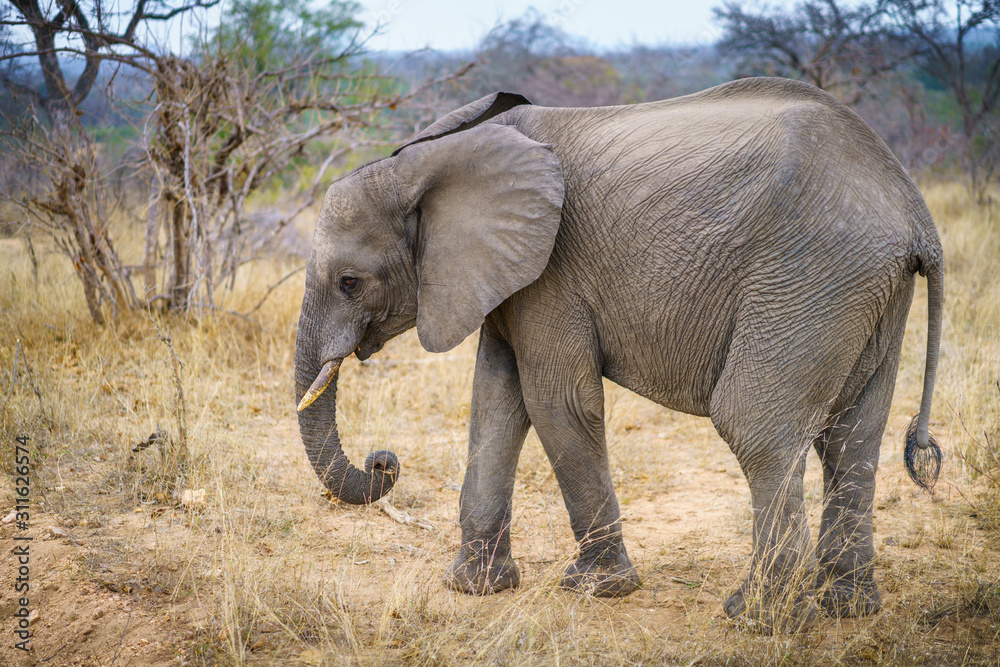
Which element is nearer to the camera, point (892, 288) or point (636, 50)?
point (892, 288)

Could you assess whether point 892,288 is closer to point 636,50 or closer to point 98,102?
point 98,102

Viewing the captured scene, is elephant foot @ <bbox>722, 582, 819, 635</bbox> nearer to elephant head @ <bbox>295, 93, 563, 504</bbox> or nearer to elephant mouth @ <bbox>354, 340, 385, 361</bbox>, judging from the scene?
elephant head @ <bbox>295, 93, 563, 504</bbox>

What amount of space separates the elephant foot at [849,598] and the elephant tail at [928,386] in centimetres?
56

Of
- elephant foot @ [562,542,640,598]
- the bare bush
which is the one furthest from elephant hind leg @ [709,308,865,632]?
the bare bush

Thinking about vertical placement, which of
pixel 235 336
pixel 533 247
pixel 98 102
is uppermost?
pixel 98 102

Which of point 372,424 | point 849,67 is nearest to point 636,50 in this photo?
point 849,67

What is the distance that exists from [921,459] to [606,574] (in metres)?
1.55

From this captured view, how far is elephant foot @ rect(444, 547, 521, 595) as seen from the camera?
3.94 m

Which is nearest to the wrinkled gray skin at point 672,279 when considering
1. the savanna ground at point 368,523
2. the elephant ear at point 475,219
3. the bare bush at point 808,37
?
the elephant ear at point 475,219

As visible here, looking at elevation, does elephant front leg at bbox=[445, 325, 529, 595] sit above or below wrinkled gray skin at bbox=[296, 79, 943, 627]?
below

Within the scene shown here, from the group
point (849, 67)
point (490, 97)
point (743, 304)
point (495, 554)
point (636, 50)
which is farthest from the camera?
point (636, 50)

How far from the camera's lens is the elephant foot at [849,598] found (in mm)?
3545

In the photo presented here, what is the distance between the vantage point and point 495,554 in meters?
3.94

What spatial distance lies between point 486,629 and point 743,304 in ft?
5.38
